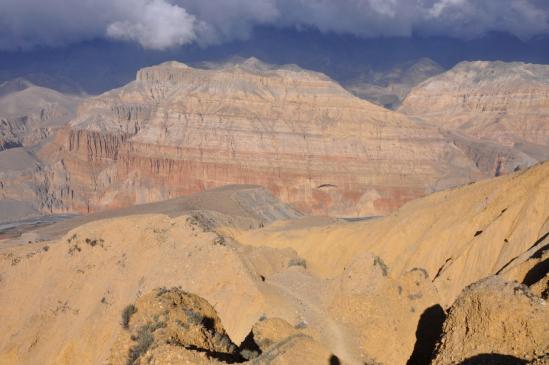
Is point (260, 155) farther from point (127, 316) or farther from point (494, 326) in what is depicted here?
point (494, 326)

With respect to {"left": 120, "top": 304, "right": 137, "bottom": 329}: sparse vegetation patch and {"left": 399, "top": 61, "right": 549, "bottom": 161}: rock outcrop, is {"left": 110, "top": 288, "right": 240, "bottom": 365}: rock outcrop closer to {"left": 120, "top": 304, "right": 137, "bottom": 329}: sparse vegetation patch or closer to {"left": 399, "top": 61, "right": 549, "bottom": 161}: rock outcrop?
{"left": 120, "top": 304, "right": 137, "bottom": 329}: sparse vegetation patch

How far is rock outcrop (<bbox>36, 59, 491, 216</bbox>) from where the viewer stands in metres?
104

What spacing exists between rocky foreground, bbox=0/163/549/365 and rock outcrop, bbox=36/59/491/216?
57.0 meters

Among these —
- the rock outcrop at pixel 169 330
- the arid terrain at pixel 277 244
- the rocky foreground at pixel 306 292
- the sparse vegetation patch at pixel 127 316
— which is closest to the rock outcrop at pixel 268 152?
the arid terrain at pixel 277 244

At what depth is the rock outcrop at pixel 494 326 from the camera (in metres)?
14.1

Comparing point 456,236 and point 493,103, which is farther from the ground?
point 493,103

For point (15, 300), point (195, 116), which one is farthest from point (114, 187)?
point (15, 300)

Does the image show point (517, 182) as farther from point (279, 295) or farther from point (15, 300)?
point (15, 300)

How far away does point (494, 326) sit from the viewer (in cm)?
1503

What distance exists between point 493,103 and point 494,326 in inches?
6000

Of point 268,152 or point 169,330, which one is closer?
point 169,330

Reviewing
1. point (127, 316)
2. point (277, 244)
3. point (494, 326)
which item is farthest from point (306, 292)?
point (277, 244)

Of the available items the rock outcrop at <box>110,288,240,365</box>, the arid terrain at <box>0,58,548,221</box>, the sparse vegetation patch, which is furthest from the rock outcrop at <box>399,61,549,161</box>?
the rock outcrop at <box>110,288,240,365</box>

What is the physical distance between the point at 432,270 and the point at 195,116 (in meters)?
84.0
